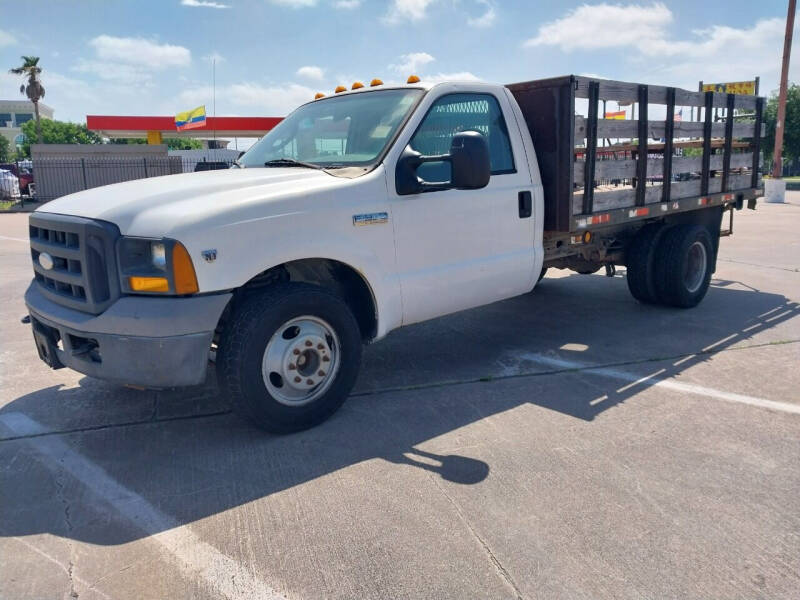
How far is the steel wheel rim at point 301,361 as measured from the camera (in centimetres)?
392

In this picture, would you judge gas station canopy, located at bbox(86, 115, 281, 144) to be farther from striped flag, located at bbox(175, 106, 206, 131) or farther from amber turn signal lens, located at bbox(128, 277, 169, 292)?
amber turn signal lens, located at bbox(128, 277, 169, 292)

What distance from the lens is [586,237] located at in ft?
19.6

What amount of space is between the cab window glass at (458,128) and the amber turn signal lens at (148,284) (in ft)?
6.17

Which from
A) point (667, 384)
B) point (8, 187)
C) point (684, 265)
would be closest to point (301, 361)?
point (667, 384)

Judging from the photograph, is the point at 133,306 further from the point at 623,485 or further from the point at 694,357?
the point at 694,357

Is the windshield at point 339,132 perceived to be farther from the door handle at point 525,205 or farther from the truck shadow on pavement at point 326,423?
the truck shadow on pavement at point 326,423

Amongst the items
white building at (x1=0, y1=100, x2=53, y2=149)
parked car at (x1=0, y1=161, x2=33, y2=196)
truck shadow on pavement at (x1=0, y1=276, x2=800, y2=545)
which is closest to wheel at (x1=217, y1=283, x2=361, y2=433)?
truck shadow on pavement at (x1=0, y1=276, x2=800, y2=545)

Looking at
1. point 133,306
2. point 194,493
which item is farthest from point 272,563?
point 133,306

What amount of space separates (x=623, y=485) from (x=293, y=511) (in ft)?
5.42

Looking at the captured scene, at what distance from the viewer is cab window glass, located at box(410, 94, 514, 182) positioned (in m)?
4.59

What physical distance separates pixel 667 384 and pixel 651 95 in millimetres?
2835

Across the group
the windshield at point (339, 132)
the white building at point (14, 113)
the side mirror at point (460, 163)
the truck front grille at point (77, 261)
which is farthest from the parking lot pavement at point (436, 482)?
the white building at point (14, 113)

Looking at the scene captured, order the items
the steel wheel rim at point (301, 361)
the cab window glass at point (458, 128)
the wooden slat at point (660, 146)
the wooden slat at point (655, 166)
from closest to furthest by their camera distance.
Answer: the steel wheel rim at point (301, 361)
the cab window glass at point (458, 128)
the wooden slat at point (655, 166)
the wooden slat at point (660, 146)

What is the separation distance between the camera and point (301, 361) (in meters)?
4.07
